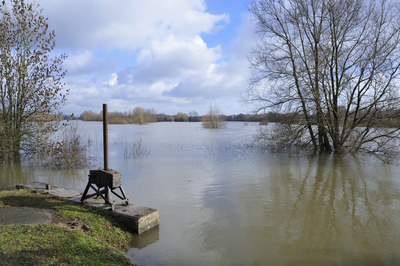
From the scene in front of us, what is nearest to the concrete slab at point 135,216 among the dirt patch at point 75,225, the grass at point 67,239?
the grass at point 67,239

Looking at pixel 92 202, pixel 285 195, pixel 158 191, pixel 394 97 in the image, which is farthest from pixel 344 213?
pixel 394 97

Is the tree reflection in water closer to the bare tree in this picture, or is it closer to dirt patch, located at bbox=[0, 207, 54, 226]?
dirt patch, located at bbox=[0, 207, 54, 226]

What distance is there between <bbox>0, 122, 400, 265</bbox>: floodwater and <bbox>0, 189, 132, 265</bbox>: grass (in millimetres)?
443

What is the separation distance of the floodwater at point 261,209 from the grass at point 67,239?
443mm

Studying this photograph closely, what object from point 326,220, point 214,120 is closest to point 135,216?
point 326,220

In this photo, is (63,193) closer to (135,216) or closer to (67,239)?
(135,216)

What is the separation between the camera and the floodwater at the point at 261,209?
4176mm

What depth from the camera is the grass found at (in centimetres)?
303

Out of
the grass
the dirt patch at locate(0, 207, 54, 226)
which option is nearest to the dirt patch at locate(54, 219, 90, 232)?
the grass

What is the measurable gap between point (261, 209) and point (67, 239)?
428 cm

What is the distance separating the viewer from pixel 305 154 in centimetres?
1503

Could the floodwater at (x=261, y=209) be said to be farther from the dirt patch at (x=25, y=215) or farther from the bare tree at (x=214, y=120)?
the bare tree at (x=214, y=120)

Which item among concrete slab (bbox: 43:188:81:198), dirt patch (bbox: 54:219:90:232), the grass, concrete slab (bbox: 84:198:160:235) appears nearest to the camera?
the grass

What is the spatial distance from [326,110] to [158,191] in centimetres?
1107
